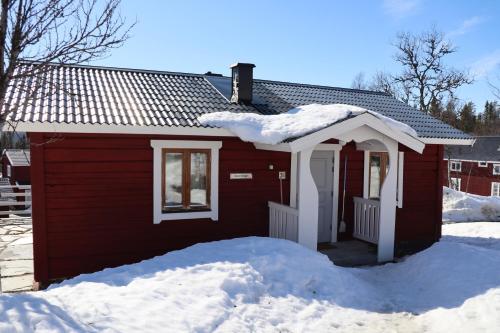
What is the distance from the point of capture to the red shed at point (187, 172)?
717 cm

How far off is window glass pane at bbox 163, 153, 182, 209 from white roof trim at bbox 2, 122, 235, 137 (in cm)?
66

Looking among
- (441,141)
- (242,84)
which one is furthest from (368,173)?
(242,84)

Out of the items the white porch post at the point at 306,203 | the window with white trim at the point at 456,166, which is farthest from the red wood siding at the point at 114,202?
the window with white trim at the point at 456,166

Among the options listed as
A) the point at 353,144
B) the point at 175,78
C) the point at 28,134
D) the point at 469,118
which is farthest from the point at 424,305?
the point at 469,118

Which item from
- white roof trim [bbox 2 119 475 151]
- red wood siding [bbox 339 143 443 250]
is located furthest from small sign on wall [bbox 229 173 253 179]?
red wood siding [bbox 339 143 443 250]

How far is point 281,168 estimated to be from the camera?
29.5ft

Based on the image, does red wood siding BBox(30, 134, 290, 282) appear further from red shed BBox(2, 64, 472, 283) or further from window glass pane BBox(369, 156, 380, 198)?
window glass pane BBox(369, 156, 380, 198)

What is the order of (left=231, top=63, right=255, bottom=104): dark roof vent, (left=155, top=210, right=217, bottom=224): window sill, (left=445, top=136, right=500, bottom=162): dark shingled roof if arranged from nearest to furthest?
(left=155, top=210, right=217, bottom=224): window sill, (left=231, top=63, right=255, bottom=104): dark roof vent, (left=445, top=136, right=500, bottom=162): dark shingled roof

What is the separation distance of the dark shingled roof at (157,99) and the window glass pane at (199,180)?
2.65 feet

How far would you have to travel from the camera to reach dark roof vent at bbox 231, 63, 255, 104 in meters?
9.62

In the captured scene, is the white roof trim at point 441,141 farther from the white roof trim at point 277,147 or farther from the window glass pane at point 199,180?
the window glass pane at point 199,180

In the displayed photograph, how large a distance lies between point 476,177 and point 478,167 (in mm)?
851

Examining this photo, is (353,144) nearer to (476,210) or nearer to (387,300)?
(387,300)

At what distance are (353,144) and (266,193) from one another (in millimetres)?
2508
